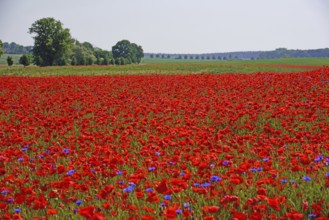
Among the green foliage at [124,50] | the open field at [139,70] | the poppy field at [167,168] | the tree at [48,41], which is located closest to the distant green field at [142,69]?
the open field at [139,70]

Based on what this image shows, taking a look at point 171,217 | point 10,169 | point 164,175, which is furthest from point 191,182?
point 10,169

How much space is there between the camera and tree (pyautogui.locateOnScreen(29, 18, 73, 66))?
6750 centimetres

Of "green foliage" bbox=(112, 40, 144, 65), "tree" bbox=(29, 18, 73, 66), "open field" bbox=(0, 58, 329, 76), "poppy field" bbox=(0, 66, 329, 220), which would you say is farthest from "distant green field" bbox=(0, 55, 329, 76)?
"green foliage" bbox=(112, 40, 144, 65)

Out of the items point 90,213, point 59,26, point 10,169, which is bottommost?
point 10,169

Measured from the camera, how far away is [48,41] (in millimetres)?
66625

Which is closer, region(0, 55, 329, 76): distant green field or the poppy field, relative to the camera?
the poppy field

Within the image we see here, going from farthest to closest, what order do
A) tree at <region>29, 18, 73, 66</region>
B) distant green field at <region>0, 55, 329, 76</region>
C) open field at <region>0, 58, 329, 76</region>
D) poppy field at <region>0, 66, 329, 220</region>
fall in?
tree at <region>29, 18, 73, 66</region>, distant green field at <region>0, 55, 329, 76</region>, open field at <region>0, 58, 329, 76</region>, poppy field at <region>0, 66, 329, 220</region>

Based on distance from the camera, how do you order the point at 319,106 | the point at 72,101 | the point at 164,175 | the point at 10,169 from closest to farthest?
1. the point at 164,175
2. the point at 10,169
3. the point at 319,106
4. the point at 72,101

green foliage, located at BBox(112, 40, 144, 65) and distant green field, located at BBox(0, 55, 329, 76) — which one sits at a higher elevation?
green foliage, located at BBox(112, 40, 144, 65)

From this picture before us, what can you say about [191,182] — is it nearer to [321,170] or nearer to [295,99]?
[321,170]

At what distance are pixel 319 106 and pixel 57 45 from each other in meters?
64.6

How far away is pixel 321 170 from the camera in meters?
4.75

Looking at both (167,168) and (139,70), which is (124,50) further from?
(167,168)

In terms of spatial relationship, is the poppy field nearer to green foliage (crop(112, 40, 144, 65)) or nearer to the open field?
the open field
